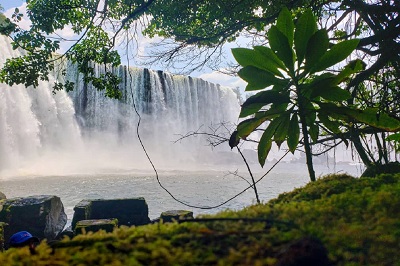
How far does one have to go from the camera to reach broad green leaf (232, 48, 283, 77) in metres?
2.36

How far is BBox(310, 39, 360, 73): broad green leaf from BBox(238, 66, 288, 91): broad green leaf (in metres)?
0.30

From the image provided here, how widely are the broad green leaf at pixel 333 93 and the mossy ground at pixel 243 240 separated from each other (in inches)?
45.8

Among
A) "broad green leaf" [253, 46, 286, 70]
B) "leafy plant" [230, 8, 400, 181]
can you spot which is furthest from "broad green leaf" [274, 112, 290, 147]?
"broad green leaf" [253, 46, 286, 70]

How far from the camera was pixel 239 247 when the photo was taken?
3.13 ft

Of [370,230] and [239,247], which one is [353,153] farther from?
[239,247]

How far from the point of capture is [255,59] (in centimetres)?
239

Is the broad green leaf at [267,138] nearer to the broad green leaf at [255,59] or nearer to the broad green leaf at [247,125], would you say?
the broad green leaf at [247,125]

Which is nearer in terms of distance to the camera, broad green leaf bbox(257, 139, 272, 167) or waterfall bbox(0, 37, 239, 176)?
broad green leaf bbox(257, 139, 272, 167)

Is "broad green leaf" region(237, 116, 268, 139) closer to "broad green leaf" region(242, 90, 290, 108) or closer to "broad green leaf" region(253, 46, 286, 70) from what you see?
"broad green leaf" region(242, 90, 290, 108)

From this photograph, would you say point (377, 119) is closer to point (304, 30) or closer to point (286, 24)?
point (304, 30)

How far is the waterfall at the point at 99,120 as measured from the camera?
2822 centimetres

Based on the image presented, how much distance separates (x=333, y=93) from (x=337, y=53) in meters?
0.30

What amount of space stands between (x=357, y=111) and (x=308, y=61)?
550 millimetres

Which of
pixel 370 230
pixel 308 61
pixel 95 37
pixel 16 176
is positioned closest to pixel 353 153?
pixel 308 61
